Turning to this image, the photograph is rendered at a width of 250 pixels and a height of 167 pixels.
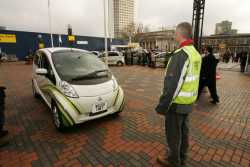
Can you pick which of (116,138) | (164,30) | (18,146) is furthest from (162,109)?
(164,30)

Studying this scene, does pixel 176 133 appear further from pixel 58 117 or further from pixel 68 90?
pixel 58 117

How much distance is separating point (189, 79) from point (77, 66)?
2830 mm

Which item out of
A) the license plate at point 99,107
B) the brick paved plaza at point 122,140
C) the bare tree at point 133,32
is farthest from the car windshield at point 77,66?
the bare tree at point 133,32

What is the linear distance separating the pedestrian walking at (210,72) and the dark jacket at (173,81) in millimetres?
3825

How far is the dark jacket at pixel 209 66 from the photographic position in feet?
16.9

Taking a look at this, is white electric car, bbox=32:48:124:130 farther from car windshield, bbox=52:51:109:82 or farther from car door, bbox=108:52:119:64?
car door, bbox=108:52:119:64

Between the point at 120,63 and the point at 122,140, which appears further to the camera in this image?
the point at 120,63

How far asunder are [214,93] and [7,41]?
28795mm

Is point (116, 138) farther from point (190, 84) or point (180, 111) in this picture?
point (190, 84)

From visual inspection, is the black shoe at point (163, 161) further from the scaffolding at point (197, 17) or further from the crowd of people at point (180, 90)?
the scaffolding at point (197, 17)

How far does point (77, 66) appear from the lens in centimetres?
394

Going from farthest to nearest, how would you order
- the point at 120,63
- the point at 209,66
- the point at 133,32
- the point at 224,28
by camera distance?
the point at 224,28, the point at 133,32, the point at 120,63, the point at 209,66

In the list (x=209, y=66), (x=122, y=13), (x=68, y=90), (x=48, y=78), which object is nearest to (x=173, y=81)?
(x=68, y=90)

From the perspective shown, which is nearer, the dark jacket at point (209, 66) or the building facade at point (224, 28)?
the dark jacket at point (209, 66)
